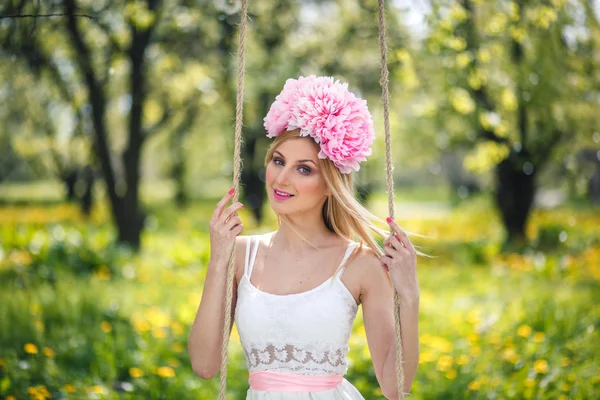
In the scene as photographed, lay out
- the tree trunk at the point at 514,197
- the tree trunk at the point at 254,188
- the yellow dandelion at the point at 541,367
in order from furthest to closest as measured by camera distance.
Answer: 1. the tree trunk at the point at 254,188
2. the tree trunk at the point at 514,197
3. the yellow dandelion at the point at 541,367

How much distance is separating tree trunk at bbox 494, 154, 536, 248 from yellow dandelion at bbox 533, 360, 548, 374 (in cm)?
707

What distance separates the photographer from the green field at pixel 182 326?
4227mm

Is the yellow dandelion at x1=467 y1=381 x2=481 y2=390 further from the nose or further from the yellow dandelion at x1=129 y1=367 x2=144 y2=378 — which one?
the nose

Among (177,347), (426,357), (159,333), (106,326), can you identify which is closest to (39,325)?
(106,326)

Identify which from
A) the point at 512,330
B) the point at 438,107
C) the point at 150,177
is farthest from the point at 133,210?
the point at 150,177

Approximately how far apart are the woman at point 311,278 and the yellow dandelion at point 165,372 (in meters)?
1.80

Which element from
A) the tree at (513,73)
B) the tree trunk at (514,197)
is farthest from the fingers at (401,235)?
the tree trunk at (514,197)

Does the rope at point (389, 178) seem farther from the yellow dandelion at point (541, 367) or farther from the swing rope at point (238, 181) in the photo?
the yellow dandelion at point (541, 367)

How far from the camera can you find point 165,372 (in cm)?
411

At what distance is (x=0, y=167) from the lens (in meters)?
23.5

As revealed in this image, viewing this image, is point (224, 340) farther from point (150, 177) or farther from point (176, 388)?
point (150, 177)

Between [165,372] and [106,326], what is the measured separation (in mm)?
1264

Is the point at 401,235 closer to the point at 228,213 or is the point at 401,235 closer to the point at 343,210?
the point at 343,210

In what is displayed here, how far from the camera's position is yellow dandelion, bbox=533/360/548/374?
4298 mm
